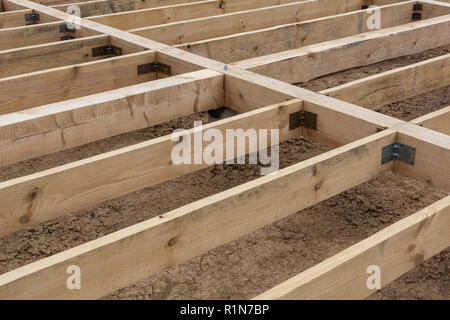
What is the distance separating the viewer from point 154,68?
372cm

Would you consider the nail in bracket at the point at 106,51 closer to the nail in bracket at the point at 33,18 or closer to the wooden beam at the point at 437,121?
the nail in bracket at the point at 33,18

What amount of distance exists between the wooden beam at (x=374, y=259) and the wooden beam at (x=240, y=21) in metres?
2.99

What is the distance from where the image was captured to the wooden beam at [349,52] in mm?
3672

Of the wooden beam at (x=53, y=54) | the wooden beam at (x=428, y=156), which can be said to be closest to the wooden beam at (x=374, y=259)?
the wooden beam at (x=428, y=156)

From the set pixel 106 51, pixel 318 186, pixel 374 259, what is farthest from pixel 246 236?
pixel 106 51

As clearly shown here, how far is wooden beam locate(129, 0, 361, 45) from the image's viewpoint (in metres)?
4.56

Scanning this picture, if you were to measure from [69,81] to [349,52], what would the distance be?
2013 mm

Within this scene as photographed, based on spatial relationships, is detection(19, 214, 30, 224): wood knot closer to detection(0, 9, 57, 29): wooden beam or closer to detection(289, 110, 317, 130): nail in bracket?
detection(289, 110, 317, 130): nail in bracket

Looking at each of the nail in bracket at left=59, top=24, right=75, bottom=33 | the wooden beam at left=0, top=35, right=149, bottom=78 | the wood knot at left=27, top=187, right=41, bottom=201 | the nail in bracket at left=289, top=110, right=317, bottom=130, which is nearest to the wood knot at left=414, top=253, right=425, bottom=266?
the nail in bracket at left=289, top=110, right=317, bottom=130

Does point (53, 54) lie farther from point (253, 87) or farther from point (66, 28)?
point (253, 87)

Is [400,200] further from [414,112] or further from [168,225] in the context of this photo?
[168,225]
